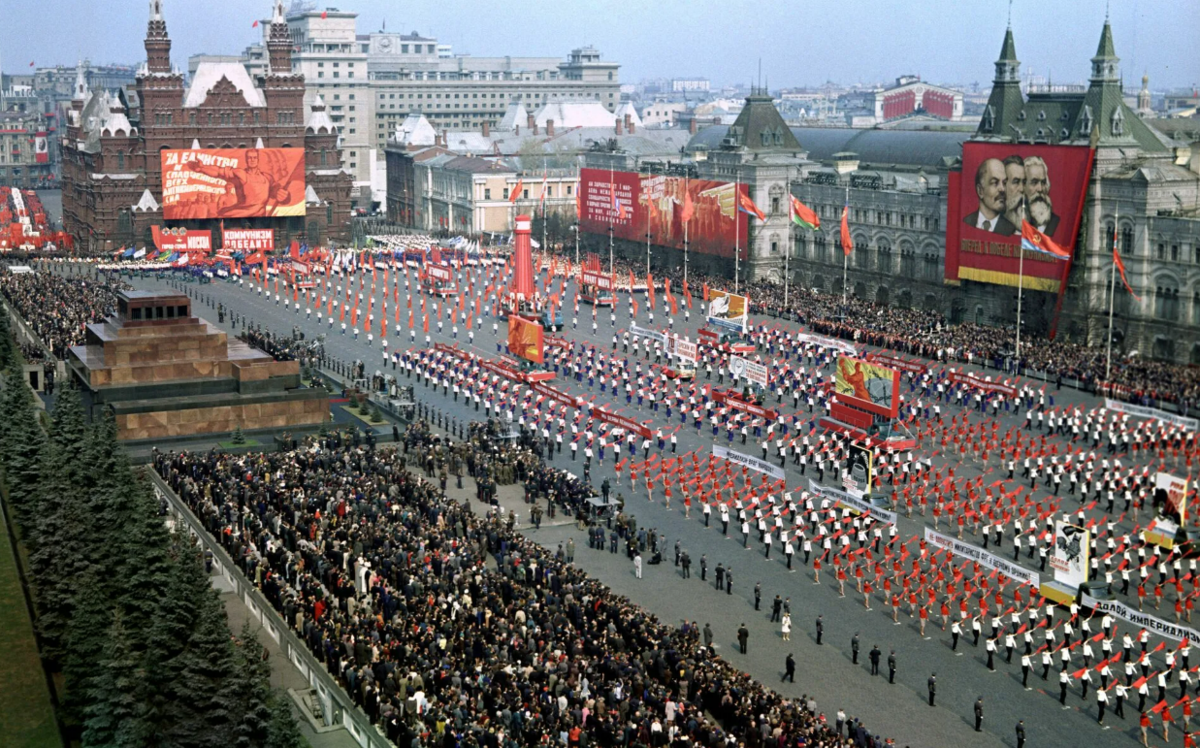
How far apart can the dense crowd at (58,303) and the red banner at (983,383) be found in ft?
125

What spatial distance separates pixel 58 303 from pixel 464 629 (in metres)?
54.2

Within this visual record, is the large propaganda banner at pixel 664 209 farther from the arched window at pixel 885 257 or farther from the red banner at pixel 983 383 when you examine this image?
the red banner at pixel 983 383

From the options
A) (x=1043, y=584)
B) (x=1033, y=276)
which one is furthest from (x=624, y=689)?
(x=1033, y=276)

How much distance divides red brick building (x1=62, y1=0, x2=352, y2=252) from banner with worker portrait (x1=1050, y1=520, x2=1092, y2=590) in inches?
3687

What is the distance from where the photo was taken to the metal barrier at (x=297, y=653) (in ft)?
96.4

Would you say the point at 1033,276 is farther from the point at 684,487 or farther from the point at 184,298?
the point at 184,298

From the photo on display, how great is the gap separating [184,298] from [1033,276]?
4101 centimetres

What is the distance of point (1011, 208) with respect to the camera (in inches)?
→ 2901

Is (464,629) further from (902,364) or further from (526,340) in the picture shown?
(902,364)

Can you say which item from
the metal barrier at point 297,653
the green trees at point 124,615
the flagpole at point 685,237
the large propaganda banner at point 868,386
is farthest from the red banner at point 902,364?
the green trees at point 124,615

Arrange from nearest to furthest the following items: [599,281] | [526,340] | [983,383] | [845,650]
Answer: [845,650]
[983,383]
[526,340]
[599,281]

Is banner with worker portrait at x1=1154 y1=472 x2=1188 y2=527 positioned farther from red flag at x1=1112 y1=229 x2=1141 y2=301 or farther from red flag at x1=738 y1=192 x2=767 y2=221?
red flag at x1=738 y1=192 x2=767 y2=221

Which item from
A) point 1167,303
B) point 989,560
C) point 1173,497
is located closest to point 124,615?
point 989,560

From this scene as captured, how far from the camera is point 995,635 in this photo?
3403 centimetres
